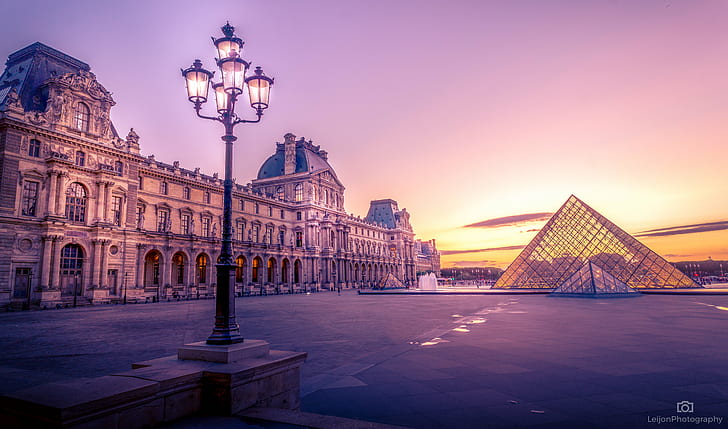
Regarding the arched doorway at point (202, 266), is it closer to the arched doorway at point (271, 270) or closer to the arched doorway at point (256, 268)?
the arched doorway at point (256, 268)

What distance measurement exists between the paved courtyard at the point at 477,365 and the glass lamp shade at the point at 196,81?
4424 mm

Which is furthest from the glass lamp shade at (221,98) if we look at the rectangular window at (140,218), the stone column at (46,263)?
the rectangular window at (140,218)

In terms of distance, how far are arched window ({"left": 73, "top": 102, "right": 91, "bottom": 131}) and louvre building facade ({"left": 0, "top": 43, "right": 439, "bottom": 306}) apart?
0.23 feet

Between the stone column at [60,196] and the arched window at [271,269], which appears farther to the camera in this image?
the arched window at [271,269]

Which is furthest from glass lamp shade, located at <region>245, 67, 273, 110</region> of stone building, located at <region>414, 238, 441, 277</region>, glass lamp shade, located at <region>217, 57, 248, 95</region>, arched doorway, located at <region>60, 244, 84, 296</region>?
stone building, located at <region>414, 238, 441, 277</region>

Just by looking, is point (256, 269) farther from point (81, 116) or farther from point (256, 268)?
point (81, 116)

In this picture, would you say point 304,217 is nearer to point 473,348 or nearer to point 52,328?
point 52,328

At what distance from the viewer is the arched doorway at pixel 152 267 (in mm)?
35938

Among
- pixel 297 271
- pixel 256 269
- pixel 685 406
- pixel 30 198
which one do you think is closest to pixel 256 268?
pixel 256 269

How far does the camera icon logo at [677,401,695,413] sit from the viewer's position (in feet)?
14.8

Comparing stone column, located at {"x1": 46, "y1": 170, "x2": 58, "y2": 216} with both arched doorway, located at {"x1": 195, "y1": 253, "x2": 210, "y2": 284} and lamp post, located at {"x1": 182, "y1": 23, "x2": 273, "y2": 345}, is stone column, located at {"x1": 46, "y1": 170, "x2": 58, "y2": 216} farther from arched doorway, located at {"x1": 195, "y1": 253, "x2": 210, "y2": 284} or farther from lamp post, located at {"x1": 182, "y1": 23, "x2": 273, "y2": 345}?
lamp post, located at {"x1": 182, "y1": 23, "x2": 273, "y2": 345}

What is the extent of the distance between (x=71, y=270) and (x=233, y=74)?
28748 millimetres

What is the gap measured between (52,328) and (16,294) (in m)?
15.0

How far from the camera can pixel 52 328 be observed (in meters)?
13.9
